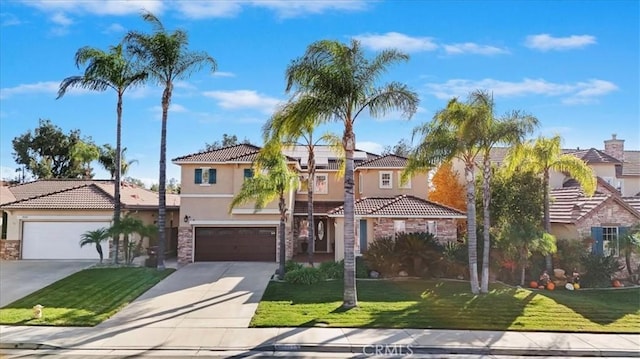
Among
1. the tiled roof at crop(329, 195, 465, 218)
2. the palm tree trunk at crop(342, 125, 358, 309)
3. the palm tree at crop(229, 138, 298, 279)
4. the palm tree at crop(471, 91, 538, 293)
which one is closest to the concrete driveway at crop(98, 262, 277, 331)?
the palm tree at crop(229, 138, 298, 279)

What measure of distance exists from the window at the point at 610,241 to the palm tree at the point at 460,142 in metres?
7.94

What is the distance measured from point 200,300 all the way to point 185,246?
9.36 meters

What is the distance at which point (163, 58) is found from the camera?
68.4 ft

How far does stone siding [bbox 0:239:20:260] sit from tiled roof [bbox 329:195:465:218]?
17323 mm

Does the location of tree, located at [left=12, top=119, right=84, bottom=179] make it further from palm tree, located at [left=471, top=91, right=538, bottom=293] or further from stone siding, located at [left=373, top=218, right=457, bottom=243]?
palm tree, located at [left=471, top=91, right=538, bottom=293]

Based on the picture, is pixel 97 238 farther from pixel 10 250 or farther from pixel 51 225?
pixel 10 250

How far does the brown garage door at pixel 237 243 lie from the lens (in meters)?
25.3

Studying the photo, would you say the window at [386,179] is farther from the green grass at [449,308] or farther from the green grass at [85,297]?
the green grass at [85,297]

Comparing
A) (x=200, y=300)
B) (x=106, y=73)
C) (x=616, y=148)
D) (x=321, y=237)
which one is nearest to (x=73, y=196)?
(x=106, y=73)

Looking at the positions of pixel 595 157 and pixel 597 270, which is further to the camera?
pixel 595 157

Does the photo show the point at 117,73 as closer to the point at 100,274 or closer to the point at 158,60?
the point at 158,60

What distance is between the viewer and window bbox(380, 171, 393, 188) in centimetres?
2705

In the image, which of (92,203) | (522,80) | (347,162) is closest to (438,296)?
(347,162)

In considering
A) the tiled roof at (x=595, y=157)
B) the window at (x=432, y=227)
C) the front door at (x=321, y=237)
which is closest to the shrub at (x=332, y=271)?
the window at (x=432, y=227)
